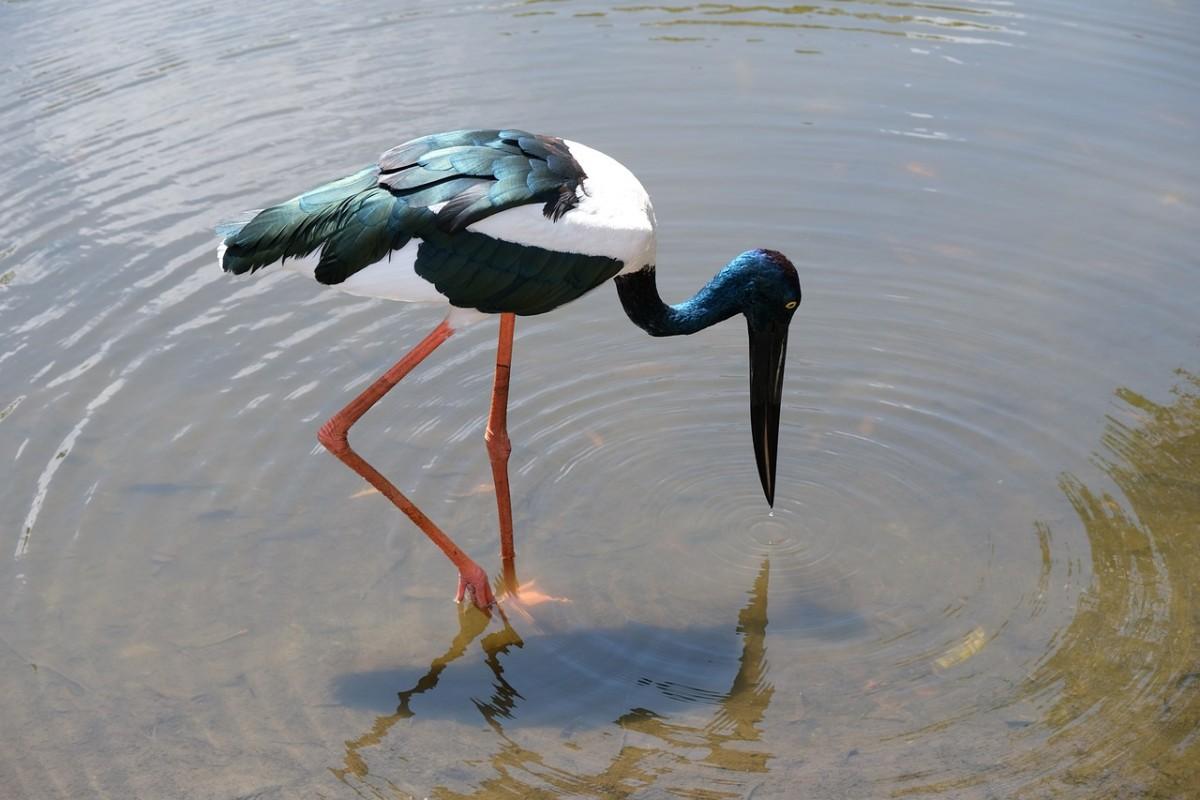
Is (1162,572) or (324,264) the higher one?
(324,264)

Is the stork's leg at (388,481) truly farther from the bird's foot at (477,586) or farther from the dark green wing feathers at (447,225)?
the dark green wing feathers at (447,225)

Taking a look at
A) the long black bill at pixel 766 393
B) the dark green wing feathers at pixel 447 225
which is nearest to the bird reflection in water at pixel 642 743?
the long black bill at pixel 766 393

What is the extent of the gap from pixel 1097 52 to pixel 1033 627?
19.5 feet

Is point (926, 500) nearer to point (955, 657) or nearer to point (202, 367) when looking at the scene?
point (955, 657)

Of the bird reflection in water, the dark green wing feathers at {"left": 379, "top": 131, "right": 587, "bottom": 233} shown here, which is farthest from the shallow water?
the dark green wing feathers at {"left": 379, "top": 131, "right": 587, "bottom": 233}

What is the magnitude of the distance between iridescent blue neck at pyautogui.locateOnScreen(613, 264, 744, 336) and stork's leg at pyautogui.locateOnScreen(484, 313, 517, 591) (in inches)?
19.8

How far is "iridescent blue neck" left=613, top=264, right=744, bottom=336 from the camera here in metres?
5.64

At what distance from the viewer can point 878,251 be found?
7.62 meters

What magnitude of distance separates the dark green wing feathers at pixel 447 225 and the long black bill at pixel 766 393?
2.34 ft

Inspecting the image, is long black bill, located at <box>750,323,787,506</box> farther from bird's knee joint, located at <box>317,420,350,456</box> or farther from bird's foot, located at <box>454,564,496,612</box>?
bird's knee joint, located at <box>317,420,350,456</box>

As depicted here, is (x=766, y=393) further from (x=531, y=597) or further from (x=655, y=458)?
(x=531, y=597)

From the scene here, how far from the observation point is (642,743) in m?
4.80

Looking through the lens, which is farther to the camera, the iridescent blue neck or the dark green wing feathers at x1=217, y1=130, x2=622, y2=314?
the iridescent blue neck

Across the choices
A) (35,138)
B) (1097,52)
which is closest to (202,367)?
(35,138)
